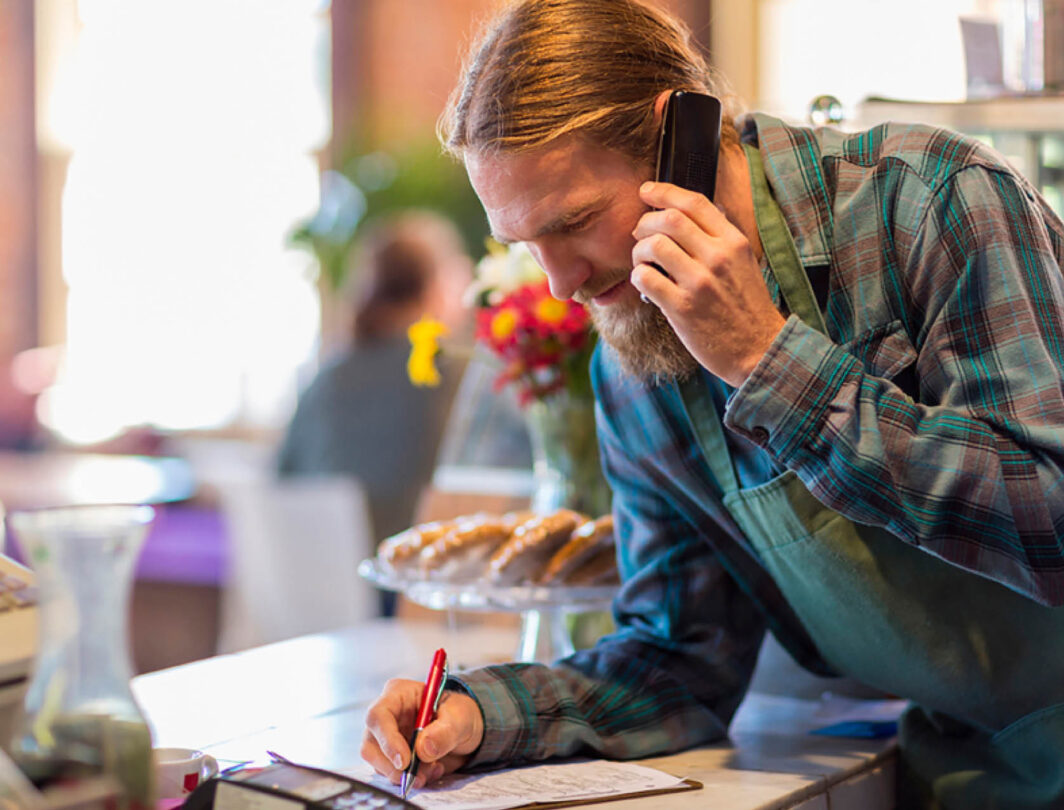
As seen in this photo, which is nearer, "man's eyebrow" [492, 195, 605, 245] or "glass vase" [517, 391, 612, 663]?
"man's eyebrow" [492, 195, 605, 245]

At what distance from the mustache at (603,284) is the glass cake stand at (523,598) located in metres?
0.39

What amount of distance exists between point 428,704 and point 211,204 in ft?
21.5

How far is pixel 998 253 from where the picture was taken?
100 centimetres

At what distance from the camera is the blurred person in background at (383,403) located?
3.53 meters

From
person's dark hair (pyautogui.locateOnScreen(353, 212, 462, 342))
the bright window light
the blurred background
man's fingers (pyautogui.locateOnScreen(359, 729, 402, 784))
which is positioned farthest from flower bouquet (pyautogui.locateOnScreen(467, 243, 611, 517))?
the bright window light

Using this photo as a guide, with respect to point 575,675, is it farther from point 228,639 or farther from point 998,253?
point 228,639

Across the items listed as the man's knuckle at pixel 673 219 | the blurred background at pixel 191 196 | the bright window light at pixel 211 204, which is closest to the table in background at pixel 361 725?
the man's knuckle at pixel 673 219

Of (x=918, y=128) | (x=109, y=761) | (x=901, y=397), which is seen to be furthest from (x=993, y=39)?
(x=109, y=761)

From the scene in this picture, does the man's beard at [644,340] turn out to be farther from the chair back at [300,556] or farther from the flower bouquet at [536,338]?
the chair back at [300,556]

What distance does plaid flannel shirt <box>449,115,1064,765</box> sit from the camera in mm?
957

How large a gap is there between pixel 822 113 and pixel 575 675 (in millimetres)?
794

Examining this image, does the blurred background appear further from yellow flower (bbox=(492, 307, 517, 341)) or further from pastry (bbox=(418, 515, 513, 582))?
pastry (bbox=(418, 515, 513, 582))

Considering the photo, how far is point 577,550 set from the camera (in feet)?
4.78

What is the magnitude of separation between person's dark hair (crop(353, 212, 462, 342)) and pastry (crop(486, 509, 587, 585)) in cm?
224
